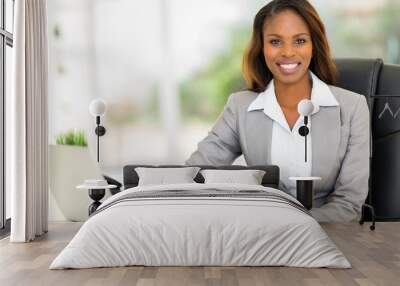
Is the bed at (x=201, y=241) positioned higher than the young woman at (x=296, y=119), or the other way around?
the young woman at (x=296, y=119)

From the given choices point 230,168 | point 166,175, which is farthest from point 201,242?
point 230,168

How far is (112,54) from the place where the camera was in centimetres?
733

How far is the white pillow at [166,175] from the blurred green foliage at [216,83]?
1.31m

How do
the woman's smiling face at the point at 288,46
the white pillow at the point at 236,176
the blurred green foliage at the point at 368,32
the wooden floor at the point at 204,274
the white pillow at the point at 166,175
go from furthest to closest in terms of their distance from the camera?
the blurred green foliage at the point at 368,32
the woman's smiling face at the point at 288,46
the white pillow at the point at 166,175
the white pillow at the point at 236,176
the wooden floor at the point at 204,274

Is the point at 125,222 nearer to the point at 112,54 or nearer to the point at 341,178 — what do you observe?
the point at 341,178

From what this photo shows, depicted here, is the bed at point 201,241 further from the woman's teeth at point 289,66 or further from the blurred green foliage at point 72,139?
the blurred green foliage at point 72,139

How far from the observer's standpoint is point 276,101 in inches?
263

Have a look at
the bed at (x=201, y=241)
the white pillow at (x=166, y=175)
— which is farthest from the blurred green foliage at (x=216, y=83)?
the bed at (x=201, y=241)

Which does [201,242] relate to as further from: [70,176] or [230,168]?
[70,176]

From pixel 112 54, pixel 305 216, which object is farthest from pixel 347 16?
pixel 305 216

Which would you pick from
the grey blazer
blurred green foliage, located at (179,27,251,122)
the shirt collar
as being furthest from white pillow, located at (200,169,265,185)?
blurred green foliage, located at (179,27,251,122)

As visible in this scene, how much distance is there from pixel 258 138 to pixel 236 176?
2.87 feet

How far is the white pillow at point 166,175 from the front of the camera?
19.7 ft

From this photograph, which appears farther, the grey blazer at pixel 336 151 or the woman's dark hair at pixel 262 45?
the woman's dark hair at pixel 262 45
